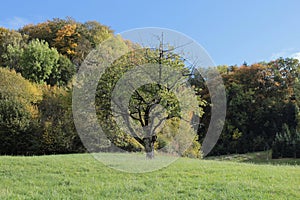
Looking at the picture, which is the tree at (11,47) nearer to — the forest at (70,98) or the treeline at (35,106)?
the treeline at (35,106)

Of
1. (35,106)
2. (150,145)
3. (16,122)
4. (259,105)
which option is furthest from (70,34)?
(150,145)

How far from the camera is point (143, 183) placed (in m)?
7.77

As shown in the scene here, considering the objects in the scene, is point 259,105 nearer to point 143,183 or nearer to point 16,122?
point 16,122

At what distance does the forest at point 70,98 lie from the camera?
2220cm

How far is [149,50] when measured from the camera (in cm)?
1054

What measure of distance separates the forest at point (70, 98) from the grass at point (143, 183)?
11.8ft

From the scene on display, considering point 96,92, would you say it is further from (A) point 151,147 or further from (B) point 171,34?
(B) point 171,34

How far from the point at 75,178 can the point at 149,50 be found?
4.81 m

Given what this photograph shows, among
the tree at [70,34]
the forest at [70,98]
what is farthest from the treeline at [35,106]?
the tree at [70,34]

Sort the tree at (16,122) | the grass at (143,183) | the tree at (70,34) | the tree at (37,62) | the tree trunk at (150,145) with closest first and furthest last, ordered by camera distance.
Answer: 1. the grass at (143,183)
2. the tree trunk at (150,145)
3. the tree at (16,122)
4. the tree at (37,62)
5. the tree at (70,34)

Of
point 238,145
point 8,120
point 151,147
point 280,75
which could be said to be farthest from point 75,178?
point 280,75

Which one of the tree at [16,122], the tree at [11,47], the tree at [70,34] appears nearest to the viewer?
the tree at [16,122]

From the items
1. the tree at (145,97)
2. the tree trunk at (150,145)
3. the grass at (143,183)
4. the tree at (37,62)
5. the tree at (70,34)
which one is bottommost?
the grass at (143,183)

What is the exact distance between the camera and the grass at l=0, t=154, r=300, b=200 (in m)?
6.73
